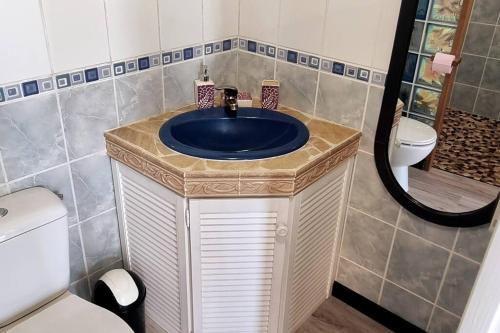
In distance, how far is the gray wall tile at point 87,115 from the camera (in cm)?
145

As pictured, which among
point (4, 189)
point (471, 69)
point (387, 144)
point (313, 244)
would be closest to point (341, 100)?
point (387, 144)

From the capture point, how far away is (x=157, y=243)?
1.63 metres

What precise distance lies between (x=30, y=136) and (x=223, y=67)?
2.78 feet

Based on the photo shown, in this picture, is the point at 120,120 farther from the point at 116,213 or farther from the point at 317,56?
the point at 317,56

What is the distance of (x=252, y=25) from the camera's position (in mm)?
1840

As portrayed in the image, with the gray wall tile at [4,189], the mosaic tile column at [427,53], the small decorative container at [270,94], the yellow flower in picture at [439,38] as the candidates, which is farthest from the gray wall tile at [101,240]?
the yellow flower in picture at [439,38]

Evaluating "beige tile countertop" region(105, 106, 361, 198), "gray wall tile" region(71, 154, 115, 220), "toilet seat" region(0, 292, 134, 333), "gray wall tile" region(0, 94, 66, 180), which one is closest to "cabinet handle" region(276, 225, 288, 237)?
"beige tile countertop" region(105, 106, 361, 198)

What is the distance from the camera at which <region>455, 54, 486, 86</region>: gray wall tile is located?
54.4 inches

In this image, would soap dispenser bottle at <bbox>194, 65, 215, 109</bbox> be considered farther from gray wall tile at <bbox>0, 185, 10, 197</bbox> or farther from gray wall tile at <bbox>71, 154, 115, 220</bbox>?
gray wall tile at <bbox>0, 185, 10, 197</bbox>

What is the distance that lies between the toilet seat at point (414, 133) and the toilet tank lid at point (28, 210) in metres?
1.18

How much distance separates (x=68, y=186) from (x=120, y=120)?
296 mm

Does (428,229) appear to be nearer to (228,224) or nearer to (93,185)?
(228,224)

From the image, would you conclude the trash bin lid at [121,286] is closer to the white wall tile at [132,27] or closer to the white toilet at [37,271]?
the white toilet at [37,271]

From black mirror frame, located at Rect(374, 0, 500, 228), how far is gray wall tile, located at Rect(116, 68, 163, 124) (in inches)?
33.2
